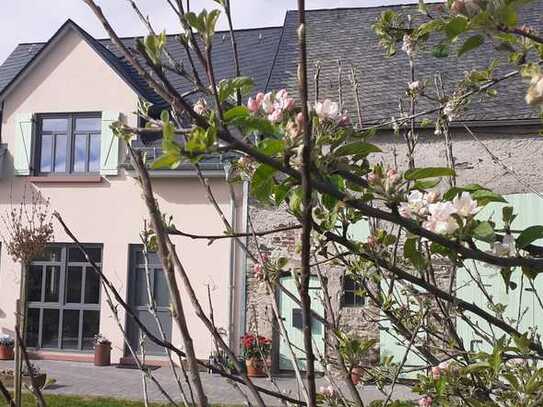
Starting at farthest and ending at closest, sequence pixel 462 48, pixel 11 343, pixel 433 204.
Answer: pixel 11 343 < pixel 462 48 < pixel 433 204

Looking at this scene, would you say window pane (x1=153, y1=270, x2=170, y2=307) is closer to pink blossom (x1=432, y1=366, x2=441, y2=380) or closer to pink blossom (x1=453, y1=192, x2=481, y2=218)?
pink blossom (x1=432, y1=366, x2=441, y2=380)

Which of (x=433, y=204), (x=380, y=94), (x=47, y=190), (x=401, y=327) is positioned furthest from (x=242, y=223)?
(x=433, y=204)

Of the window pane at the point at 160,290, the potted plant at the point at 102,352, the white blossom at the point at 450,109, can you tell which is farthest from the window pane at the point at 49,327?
the white blossom at the point at 450,109

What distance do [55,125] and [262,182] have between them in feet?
42.2

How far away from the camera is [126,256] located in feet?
41.0

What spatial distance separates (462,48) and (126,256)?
1145 cm

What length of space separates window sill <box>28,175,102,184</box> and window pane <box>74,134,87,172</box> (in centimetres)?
24

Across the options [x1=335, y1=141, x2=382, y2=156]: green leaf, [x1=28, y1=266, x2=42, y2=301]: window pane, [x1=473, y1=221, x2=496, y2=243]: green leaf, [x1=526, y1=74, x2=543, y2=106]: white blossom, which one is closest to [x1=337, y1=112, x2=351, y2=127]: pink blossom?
[x1=335, y1=141, x2=382, y2=156]: green leaf

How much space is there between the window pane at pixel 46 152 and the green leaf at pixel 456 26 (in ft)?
41.9

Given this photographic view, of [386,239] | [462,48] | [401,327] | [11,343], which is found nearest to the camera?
[462,48]

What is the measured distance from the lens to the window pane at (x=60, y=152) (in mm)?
13195

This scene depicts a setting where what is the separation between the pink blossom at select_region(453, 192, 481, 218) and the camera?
1289 mm

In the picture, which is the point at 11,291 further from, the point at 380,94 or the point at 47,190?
the point at 380,94

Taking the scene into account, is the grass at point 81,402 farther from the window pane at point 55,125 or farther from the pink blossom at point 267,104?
the pink blossom at point 267,104
